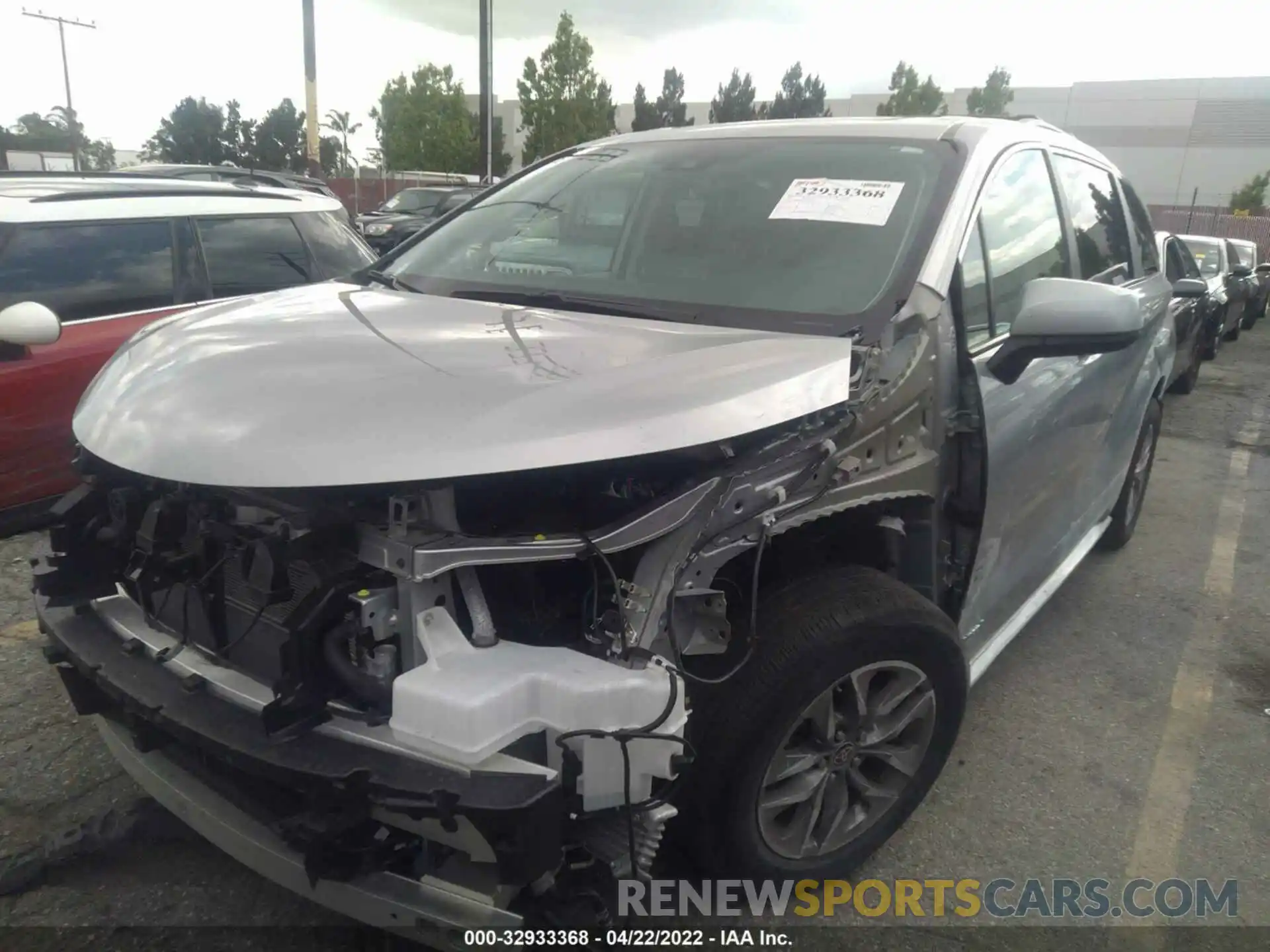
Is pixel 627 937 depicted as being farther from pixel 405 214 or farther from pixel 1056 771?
pixel 405 214

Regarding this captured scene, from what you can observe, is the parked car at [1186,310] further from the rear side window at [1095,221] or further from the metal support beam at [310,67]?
the metal support beam at [310,67]

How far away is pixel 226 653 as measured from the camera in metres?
2.01

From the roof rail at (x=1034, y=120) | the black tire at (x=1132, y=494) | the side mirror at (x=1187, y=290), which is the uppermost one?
the roof rail at (x=1034, y=120)

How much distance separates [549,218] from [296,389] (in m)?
1.50

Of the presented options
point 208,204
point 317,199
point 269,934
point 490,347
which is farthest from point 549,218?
point 317,199

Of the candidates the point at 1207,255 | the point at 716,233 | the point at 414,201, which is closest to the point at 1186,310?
the point at 1207,255

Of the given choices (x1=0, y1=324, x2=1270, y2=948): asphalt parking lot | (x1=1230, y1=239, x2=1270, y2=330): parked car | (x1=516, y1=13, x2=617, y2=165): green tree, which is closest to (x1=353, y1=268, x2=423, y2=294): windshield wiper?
(x1=0, y1=324, x2=1270, y2=948): asphalt parking lot

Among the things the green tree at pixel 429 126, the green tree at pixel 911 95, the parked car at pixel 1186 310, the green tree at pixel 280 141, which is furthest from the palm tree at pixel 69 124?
the parked car at pixel 1186 310

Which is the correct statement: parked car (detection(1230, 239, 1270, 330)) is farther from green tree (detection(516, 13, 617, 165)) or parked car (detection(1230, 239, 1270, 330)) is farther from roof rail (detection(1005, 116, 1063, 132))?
green tree (detection(516, 13, 617, 165))

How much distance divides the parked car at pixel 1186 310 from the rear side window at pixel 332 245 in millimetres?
4274

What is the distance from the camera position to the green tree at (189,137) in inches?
1716

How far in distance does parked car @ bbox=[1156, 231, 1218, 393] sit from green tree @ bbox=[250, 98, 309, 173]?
144 ft

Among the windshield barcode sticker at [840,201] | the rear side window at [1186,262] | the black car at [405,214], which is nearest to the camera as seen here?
the windshield barcode sticker at [840,201]

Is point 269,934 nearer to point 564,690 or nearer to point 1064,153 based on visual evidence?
point 564,690
